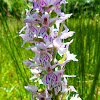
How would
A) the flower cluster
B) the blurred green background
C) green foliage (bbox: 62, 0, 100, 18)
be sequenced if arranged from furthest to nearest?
green foliage (bbox: 62, 0, 100, 18) < the blurred green background < the flower cluster

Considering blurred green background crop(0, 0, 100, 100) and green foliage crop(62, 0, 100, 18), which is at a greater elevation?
green foliage crop(62, 0, 100, 18)

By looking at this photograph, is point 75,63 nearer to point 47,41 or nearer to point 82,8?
point 82,8

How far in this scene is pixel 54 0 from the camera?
679mm

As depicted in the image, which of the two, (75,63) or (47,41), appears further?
(75,63)

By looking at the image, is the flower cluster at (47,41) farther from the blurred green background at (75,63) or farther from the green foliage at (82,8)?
the green foliage at (82,8)

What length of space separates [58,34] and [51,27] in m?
0.06

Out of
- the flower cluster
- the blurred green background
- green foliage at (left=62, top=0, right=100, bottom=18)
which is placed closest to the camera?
the flower cluster

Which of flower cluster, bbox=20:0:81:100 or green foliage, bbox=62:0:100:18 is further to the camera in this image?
green foliage, bbox=62:0:100:18

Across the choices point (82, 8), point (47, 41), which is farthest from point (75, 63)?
point (47, 41)

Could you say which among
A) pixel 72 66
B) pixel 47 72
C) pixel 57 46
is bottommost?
pixel 72 66

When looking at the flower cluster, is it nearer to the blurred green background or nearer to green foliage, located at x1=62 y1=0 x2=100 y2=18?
the blurred green background

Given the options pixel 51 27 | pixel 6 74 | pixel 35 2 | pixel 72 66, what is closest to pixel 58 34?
pixel 51 27

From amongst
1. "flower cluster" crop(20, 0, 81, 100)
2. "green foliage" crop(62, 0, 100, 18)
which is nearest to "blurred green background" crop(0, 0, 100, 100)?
"green foliage" crop(62, 0, 100, 18)

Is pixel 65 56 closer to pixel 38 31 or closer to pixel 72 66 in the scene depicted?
pixel 38 31
